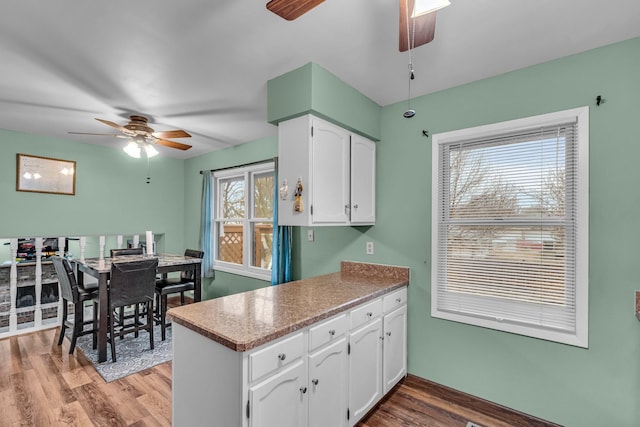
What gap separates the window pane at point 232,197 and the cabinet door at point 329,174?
2.38m

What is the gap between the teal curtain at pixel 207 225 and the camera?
4664 mm

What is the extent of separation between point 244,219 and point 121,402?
2476 mm

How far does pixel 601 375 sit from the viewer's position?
1.87 meters

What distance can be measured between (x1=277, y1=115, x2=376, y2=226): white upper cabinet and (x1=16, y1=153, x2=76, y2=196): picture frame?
140 inches

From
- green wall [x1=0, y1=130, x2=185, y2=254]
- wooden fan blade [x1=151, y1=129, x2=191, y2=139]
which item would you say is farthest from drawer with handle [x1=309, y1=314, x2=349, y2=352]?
green wall [x1=0, y1=130, x2=185, y2=254]

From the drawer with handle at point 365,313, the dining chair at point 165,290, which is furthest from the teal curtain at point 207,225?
the drawer with handle at point 365,313

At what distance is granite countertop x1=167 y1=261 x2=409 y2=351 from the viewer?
4.53ft

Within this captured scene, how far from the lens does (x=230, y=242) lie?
15.3 feet

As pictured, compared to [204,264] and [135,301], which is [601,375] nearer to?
[135,301]

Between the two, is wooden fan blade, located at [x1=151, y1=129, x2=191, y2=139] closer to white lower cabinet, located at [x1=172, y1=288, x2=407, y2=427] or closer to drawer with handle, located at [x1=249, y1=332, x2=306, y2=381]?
white lower cabinet, located at [x1=172, y1=288, x2=407, y2=427]

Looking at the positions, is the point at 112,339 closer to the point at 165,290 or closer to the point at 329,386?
the point at 165,290

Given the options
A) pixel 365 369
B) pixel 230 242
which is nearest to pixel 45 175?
pixel 230 242

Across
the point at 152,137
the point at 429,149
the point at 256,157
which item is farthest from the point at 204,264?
the point at 429,149

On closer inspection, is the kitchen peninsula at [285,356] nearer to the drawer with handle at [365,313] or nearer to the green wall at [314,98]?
the drawer with handle at [365,313]
